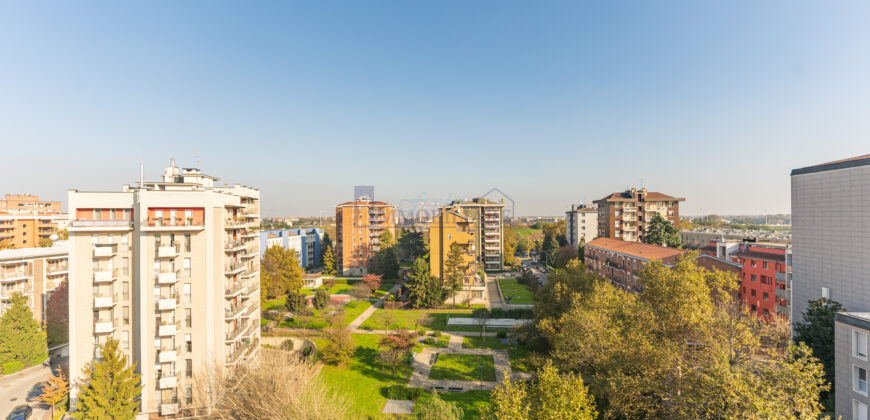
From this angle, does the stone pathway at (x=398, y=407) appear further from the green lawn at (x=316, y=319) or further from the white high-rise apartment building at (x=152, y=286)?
the green lawn at (x=316, y=319)

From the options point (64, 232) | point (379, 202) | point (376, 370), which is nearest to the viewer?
point (376, 370)

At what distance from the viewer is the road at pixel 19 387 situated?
2145cm

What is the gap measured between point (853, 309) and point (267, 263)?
50.5 metres

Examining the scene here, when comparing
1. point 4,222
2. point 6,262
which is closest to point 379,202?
point 6,262

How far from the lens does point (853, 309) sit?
1814 cm

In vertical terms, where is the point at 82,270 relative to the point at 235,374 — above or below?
above

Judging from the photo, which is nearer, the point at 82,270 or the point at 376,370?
the point at 82,270

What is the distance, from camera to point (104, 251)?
728 inches

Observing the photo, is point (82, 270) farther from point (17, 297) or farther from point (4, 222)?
point (4, 222)

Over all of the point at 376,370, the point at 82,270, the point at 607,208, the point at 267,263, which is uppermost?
the point at 607,208

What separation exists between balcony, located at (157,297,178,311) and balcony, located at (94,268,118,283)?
2.66m

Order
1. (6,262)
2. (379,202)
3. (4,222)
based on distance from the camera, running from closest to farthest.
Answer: (6,262), (4,222), (379,202)

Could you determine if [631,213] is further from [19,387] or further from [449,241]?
[19,387]

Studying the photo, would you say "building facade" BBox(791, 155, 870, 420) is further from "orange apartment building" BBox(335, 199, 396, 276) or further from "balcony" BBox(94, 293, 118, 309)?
"orange apartment building" BBox(335, 199, 396, 276)
